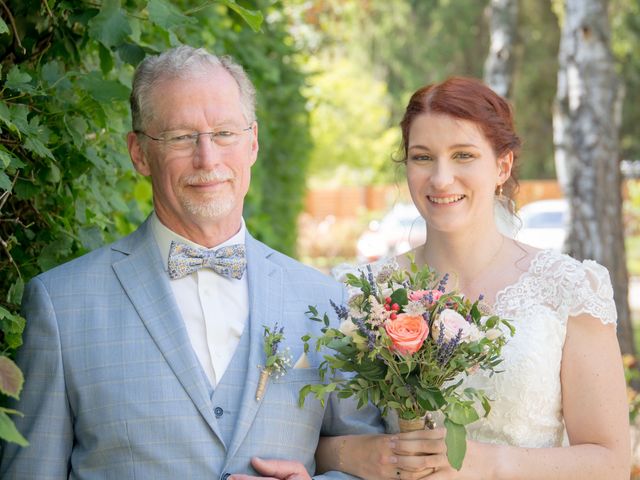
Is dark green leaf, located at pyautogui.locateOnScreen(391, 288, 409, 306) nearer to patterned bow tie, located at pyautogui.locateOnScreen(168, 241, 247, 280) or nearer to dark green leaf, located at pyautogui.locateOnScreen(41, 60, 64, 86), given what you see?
patterned bow tie, located at pyautogui.locateOnScreen(168, 241, 247, 280)

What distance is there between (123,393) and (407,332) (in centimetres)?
83

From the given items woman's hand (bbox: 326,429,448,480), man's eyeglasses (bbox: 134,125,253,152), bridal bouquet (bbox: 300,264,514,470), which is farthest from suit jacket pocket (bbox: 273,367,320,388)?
man's eyeglasses (bbox: 134,125,253,152)

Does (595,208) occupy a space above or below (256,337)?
above

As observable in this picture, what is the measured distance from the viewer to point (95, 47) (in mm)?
3490

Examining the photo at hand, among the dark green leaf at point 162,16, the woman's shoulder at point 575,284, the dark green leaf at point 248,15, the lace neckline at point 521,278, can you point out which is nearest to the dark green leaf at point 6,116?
the dark green leaf at point 162,16

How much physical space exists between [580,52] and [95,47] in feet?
17.4

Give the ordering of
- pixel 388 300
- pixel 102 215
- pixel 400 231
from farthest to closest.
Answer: pixel 400 231, pixel 102 215, pixel 388 300

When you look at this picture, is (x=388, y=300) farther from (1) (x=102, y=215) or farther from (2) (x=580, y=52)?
(2) (x=580, y=52)

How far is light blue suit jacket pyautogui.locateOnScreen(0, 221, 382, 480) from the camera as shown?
8.98 feet

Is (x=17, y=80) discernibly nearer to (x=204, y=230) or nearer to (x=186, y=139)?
(x=186, y=139)

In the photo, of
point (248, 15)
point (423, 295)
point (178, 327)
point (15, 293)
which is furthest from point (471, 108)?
point (15, 293)

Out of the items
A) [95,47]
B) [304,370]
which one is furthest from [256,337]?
[95,47]

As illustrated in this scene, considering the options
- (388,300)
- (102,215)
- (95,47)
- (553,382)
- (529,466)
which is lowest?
(529,466)

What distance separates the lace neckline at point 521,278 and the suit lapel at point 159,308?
120cm
